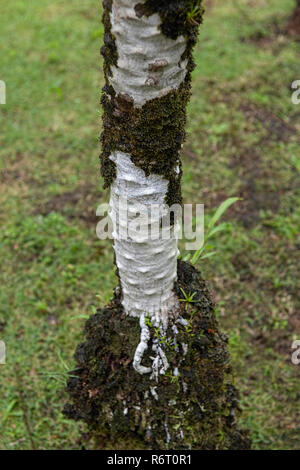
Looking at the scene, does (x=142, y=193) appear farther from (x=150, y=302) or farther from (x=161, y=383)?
(x=161, y=383)

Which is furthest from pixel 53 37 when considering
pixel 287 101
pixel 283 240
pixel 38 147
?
pixel 283 240

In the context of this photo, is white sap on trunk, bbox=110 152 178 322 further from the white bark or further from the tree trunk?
the white bark

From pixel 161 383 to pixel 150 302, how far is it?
405 millimetres

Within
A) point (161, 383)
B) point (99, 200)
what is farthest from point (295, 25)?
point (161, 383)

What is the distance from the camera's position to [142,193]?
1.66 meters

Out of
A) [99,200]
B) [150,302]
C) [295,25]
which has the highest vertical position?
[295,25]

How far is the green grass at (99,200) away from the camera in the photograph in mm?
2988

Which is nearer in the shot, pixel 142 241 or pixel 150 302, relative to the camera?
pixel 142 241

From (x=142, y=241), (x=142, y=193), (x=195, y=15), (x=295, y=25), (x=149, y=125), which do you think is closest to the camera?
(x=195, y=15)

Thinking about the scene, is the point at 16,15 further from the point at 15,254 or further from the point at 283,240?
the point at 283,240

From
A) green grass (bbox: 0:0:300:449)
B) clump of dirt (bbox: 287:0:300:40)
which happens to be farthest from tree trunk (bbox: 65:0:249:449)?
clump of dirt (bbox: 287:0:300:40)

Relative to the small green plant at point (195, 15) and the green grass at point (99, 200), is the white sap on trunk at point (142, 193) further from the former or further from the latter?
the green grass at point (99, 200)

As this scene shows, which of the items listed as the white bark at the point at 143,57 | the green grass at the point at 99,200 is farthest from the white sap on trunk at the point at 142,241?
the green grass at the point at 99,200

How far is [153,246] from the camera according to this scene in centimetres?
180
